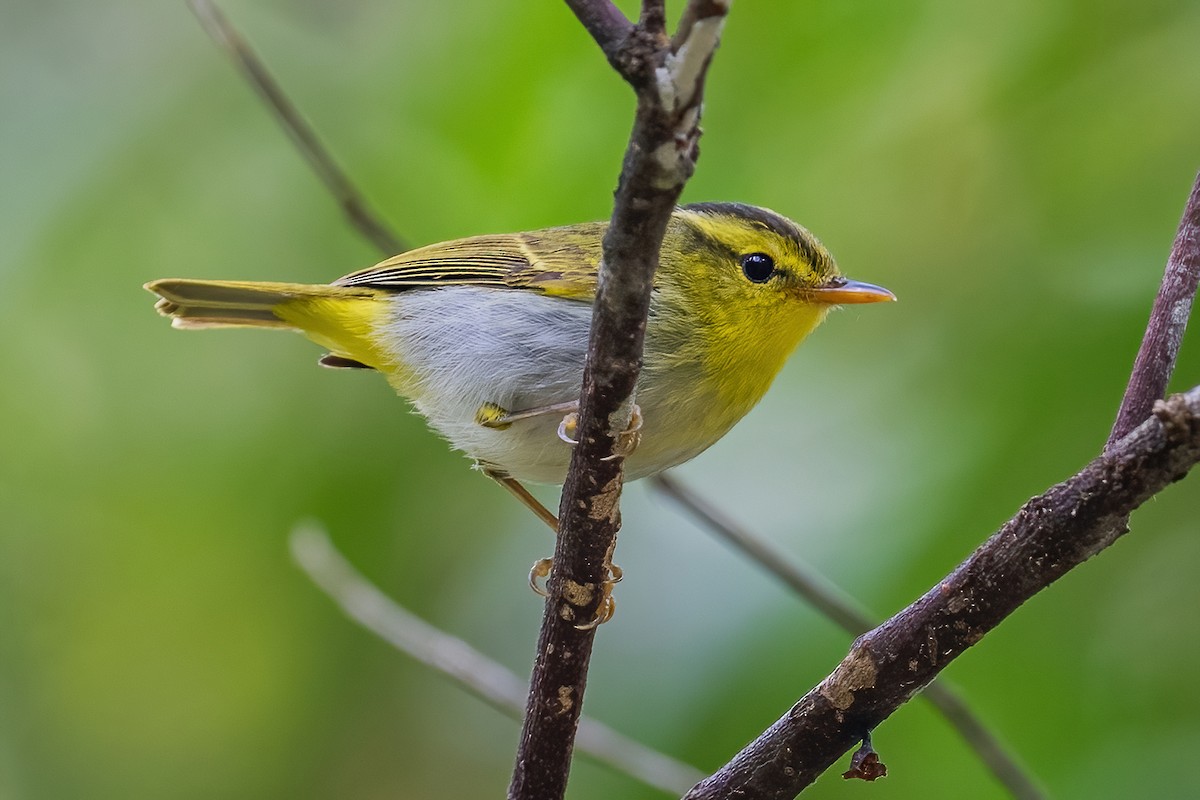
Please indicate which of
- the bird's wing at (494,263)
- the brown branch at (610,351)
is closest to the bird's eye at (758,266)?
the bird's wing at (494,263)

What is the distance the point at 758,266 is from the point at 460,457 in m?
1.22

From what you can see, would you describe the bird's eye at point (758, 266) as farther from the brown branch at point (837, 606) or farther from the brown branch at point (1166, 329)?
the brown branch at point (1166, 329)

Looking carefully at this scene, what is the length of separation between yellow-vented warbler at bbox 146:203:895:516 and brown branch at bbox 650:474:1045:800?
146mm

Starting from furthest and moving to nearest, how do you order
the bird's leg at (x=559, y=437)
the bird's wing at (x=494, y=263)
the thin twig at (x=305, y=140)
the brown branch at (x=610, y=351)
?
the bird's wing at (x=494, y=263) → the thin twig at (x=305, y=140) → the bird's leg at (x=559, y=437) → the brown branch at (x=610, y=351)

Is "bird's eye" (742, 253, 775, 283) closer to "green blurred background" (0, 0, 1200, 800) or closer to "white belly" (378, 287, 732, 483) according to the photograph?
"green blurred background" (0, 0, 1200, 800)

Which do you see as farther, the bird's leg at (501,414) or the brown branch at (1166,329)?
the bird's leg at (501,414)

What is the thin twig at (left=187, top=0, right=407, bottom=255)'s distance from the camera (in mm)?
2963

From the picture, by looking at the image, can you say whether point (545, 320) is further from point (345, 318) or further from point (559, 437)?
point (345, 318)

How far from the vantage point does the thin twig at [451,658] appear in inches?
108

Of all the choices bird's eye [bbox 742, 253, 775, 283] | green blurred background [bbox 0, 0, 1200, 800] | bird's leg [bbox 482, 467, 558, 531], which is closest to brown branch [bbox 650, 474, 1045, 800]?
green blurred background [bbox 0, 0, 1200, 800]

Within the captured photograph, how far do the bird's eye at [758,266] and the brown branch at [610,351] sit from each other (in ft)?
4.27

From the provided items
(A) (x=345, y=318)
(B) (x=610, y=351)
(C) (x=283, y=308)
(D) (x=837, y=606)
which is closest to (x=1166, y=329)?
(B) (x=610, y=351)

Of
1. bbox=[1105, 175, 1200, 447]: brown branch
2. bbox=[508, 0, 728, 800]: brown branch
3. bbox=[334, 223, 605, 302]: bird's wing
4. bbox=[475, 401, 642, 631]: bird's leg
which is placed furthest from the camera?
bbox=[334, 223, 605, 302]: bird's wing

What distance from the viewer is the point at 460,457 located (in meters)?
3.78
